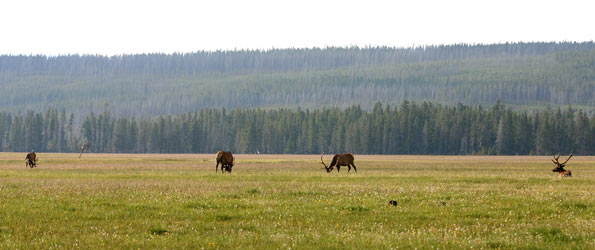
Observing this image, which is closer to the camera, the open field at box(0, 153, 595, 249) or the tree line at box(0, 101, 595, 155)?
the open field at box(0, 153, 595, 249)

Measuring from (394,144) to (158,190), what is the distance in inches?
5161

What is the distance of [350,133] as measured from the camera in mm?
156500

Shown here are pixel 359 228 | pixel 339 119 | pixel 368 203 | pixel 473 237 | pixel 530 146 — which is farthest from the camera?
pixel 339 119

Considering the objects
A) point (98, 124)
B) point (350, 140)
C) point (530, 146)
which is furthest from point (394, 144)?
point (98, 124)

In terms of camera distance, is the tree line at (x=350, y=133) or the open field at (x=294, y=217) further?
the tree line at (x=350, y=133)

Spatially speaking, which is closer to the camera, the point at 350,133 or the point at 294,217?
the point at 294,217

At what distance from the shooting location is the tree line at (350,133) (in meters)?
150

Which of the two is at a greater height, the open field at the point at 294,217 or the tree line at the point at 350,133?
the tree line at the point at 350,133

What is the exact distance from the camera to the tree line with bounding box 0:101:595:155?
492 feet

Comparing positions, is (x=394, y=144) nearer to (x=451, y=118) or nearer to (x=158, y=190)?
(x=451, y=118)

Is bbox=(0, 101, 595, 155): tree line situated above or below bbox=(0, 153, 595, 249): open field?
above

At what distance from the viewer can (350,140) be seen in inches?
6152

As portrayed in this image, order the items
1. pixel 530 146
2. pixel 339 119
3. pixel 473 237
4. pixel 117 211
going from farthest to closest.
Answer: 1. pixel 339 119
2. pixel 530 146
3. pixel 117 211
4. pixel 473 237

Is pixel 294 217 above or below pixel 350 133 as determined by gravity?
below
